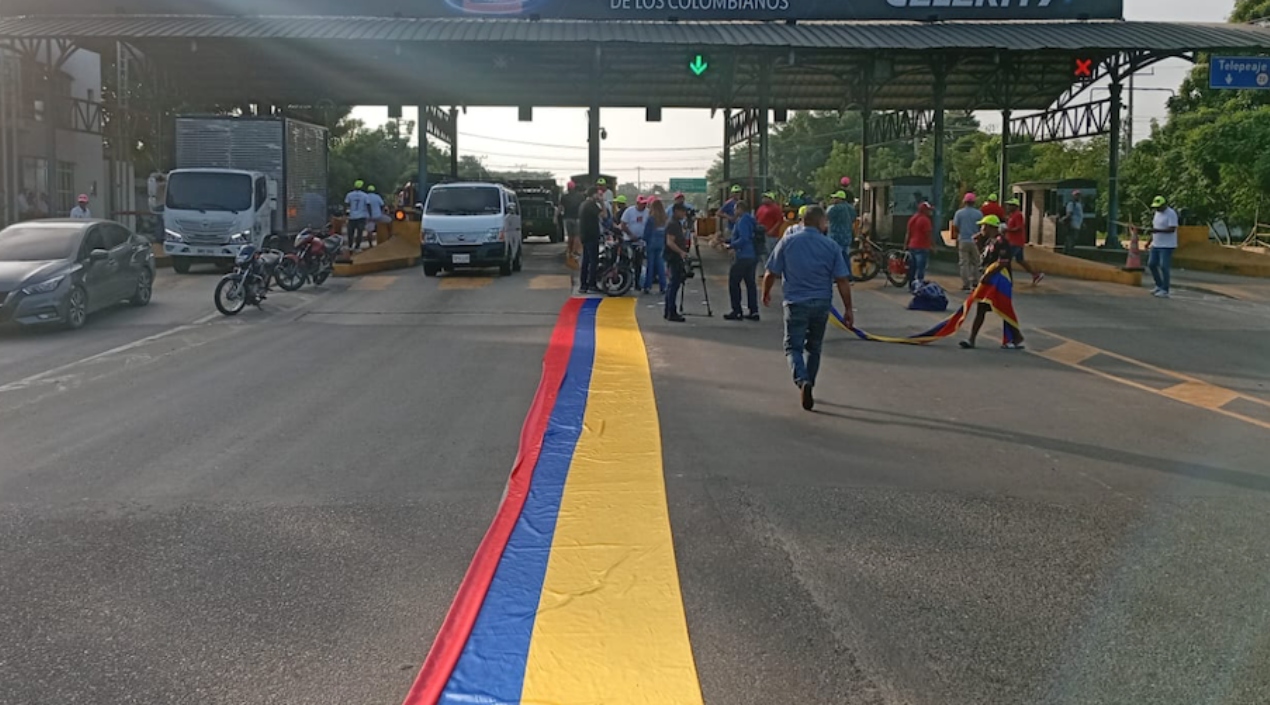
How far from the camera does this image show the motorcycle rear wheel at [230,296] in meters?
17.0

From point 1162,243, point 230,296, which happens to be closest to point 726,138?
point 1162,243

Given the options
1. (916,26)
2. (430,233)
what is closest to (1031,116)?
(916,26)

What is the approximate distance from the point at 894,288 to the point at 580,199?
20.9 feet

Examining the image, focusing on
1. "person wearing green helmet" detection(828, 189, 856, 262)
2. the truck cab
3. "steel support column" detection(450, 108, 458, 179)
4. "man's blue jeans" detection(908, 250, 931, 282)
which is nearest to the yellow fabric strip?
"person wearing green helmet" detection(828, 189, 856, 262)

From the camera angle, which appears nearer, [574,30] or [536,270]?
[536,270]

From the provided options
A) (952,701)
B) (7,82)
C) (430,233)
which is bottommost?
(952,701)

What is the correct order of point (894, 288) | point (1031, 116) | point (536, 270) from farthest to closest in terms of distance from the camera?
point (1031, 116) → point (536, 270) → point (894, 288)

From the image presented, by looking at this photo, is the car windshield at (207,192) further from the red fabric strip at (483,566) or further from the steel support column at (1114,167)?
the steel support column at (1114,167)

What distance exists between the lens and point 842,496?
6.92m

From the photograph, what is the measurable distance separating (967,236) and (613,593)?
16.4 metres

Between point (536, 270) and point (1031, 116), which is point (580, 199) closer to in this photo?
point (536, 270)

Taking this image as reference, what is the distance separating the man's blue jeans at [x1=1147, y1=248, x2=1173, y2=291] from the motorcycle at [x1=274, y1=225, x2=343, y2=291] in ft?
47.6

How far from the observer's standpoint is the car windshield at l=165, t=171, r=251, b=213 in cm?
2344

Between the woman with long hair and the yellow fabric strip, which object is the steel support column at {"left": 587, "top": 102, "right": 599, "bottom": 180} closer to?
the woman with long hair
